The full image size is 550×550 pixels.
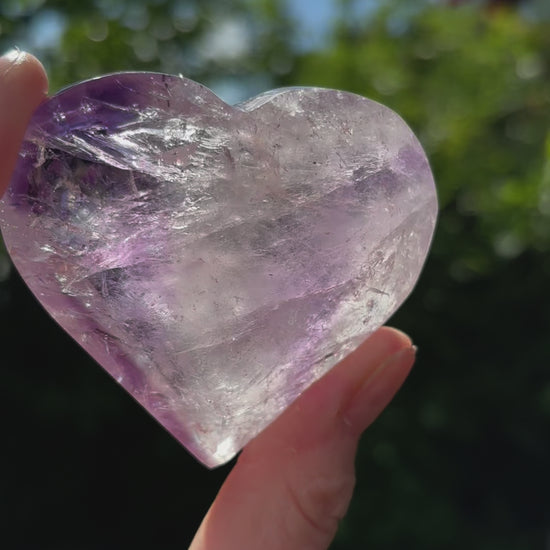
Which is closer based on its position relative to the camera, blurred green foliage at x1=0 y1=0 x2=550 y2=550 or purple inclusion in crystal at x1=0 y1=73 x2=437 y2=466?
purple inclusion in crystal at x1=0 y1=73 x2=437 y2=466

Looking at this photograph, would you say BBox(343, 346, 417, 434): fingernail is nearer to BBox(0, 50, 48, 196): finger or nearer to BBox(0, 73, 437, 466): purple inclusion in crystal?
BBox(0, 73, 437, 466): purple inclusion in crystal

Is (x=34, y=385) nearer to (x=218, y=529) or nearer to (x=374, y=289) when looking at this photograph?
(x=218, y=529)

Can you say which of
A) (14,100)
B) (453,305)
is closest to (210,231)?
(14,100)

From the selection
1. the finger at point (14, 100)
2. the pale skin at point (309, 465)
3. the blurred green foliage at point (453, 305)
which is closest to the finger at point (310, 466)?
the pale skin at point (309, 465)

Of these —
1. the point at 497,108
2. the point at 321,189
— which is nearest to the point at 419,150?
the point at 321,189

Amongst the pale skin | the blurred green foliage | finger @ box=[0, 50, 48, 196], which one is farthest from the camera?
the blurred green foliage

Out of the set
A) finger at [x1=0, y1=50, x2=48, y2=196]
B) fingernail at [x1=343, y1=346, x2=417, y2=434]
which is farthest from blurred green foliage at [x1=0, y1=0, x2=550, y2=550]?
finger at [x1=0, y1=50, x2=48, y2=196]

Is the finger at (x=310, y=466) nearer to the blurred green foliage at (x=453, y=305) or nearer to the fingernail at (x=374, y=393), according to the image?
the fingernail at (x=374, y=393)
